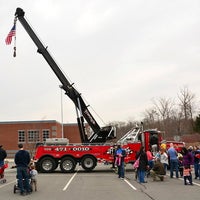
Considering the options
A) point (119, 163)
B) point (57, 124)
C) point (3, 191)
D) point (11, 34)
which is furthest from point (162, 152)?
point (57, 124)

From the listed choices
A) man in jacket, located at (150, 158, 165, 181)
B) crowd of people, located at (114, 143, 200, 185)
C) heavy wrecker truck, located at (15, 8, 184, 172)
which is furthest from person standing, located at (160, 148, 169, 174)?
heavy wrecker truck, located at (15, 8, 184, 172)

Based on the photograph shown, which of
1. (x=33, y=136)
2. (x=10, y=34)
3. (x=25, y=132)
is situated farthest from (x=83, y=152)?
(x=25, y=132)

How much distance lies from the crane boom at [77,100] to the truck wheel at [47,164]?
3278 millimetres

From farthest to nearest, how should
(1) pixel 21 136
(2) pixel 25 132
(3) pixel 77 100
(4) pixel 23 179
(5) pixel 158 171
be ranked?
(2) pixel 25 132
(1) pixel 21 136
(3) pixel 77 100
(5) pixel 158 171
(4) pixel 23 179

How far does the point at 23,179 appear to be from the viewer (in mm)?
13695

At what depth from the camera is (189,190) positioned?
552 inches

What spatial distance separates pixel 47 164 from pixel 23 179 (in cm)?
1112

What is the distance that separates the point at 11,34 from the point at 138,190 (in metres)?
16.9

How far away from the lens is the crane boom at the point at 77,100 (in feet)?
88.2

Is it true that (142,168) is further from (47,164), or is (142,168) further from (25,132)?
(25,132)

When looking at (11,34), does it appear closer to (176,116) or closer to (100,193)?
(100,193)

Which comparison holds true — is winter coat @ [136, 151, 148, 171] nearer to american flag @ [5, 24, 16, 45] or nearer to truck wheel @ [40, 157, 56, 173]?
truck wheel @ [40, 157, 56, 173]

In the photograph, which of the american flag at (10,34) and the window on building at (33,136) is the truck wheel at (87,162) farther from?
the window on building at (33,136)

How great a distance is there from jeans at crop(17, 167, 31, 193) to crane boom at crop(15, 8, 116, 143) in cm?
1343
